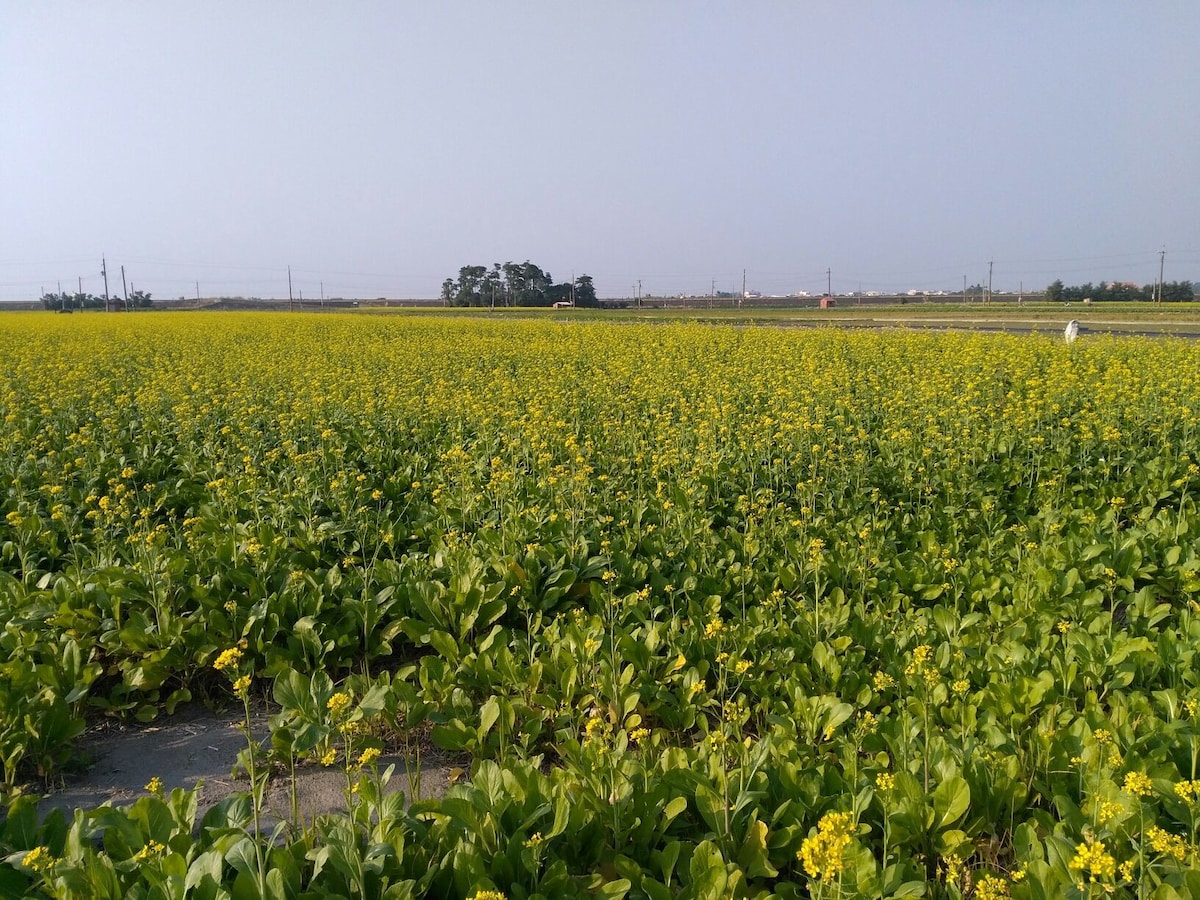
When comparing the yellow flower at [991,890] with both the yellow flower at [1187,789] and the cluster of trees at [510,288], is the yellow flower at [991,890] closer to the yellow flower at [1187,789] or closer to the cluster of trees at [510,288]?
the yellow flower at [1187,789]

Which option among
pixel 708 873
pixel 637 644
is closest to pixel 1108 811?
Answer: pixel 708 873

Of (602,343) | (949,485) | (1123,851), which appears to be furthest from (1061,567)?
(602,343)

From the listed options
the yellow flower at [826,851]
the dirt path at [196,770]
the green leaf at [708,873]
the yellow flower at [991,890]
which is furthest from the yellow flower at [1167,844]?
the dirt path at [196,770]

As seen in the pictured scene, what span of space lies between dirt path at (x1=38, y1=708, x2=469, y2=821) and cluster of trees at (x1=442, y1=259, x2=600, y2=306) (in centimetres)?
6529

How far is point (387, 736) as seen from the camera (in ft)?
11.2

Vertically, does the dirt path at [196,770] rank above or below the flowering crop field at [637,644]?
below

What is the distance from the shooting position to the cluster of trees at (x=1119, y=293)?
5619 cm

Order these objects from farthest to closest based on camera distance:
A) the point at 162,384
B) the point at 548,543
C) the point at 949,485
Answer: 1. the point at 162,384
2. the point at 949,485
3. the point at 548,543

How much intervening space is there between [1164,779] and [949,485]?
380cm

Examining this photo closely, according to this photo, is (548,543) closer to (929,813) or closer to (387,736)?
(387,736)

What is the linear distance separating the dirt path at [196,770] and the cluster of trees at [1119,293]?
62598 mm

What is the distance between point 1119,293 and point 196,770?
2960 inches

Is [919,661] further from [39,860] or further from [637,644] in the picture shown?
[39,860]

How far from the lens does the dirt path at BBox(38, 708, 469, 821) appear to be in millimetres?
2979
